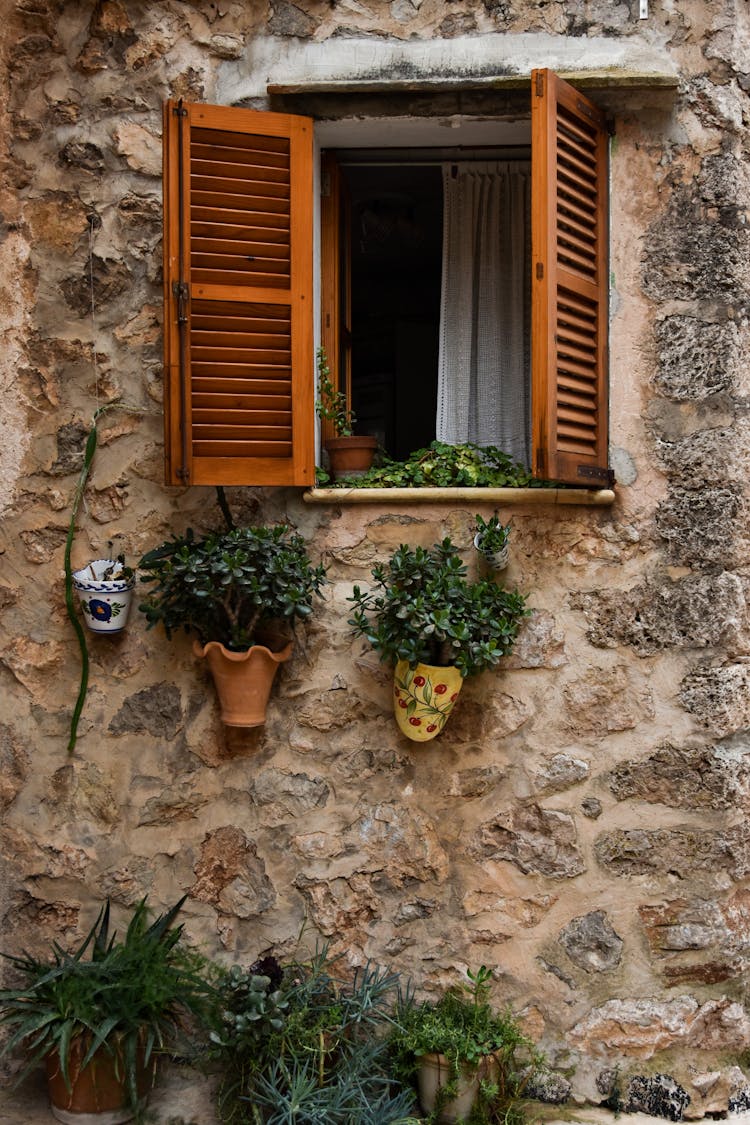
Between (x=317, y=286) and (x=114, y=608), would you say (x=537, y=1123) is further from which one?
(x=317, y=286)

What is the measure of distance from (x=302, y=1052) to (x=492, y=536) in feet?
5.77

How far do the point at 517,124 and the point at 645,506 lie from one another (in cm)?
146

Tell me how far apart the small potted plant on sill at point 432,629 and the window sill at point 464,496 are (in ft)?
0.66

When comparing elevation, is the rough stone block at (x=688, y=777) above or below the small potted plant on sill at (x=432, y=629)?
below

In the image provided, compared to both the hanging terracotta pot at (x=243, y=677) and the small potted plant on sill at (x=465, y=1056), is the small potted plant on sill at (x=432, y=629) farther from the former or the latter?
the small potted plant on sill at (x=465, y=1056)

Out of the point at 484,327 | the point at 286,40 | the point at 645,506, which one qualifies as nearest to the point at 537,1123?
the point at 645,506

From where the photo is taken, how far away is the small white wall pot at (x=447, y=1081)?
326 centimetres

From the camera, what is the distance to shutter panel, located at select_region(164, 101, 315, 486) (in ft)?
11.1

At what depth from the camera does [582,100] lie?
3.45 m

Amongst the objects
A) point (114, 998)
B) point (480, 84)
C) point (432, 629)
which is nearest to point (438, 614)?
point (432, 629)

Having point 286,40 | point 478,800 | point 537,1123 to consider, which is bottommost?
point 537,1123

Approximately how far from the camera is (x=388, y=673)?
11.8 ft

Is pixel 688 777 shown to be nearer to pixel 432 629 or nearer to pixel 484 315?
pixel 432 629

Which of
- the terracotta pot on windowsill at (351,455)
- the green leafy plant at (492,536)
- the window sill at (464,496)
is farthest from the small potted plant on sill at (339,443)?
the green leafy plant at (492,536)
